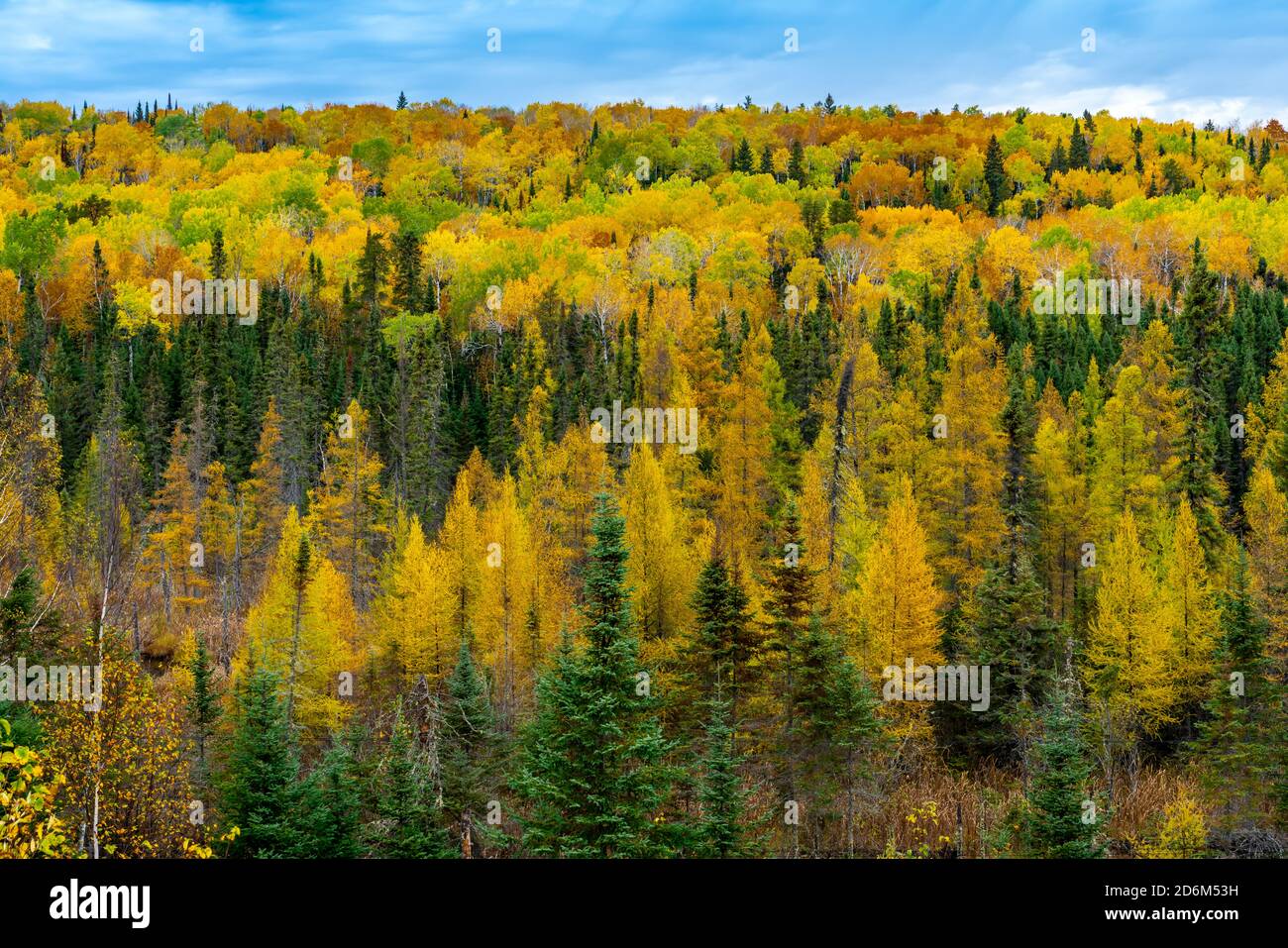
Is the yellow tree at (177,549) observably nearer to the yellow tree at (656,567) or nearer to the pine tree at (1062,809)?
the yellow tree at (656,567)

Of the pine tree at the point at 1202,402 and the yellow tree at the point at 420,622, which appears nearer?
the yellow tree at the point at 420,622

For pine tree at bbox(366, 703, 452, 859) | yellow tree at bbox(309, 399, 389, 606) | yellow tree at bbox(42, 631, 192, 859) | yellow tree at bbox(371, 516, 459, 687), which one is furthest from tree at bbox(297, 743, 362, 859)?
yellow tree at bbox(309, 399, 389, 606)

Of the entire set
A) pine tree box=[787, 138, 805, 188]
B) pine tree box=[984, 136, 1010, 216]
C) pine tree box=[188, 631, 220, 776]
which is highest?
pine tree box=[787, 138, 805, 188]

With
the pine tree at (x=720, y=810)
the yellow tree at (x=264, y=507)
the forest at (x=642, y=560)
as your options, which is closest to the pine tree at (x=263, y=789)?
the forest at (x=642, y=560)

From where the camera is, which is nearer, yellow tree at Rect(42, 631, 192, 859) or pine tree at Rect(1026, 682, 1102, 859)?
yellow tree at Rect(42, 631, 192, 859)

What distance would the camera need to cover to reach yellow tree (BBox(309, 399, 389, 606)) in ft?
194

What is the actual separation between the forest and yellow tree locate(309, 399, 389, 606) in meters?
0.27

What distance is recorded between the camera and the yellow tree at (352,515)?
5928 cm

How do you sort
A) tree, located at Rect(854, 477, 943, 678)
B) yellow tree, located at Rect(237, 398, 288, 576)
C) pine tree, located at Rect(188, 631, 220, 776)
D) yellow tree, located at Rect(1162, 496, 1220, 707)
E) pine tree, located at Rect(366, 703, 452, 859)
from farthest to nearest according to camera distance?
yellow tree, located at Rect(237, 398, 288, 576) < yellow tree, located at Rect(1162, 496, 1220, 707) < tree, located at Rect(854, 477, 943, 678) < pine tree, located at Rect(188, 631, 220, 776) < pine tree, located at Rect(366, 703, 452, 859)

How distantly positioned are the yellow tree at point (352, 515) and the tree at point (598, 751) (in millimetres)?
33877

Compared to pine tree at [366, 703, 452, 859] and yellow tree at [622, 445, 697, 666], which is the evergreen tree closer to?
yellow tree at [622, 445, 697, 666]

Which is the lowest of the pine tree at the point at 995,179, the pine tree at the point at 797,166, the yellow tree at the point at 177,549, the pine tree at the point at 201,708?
the pine tree at the point at 201,708
